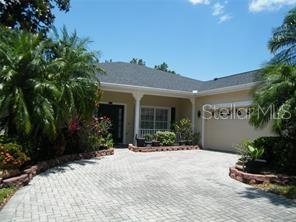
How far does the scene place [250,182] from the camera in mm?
8914

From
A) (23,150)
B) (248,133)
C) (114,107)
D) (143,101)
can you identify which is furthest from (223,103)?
(23,150)

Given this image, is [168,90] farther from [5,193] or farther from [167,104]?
[5,193]

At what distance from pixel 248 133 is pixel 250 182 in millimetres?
7055

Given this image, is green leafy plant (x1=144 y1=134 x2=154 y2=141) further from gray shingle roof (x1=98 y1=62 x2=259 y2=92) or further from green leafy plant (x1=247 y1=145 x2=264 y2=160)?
green leafy plant (x1=247 y1=145 x2=264 y2=160)

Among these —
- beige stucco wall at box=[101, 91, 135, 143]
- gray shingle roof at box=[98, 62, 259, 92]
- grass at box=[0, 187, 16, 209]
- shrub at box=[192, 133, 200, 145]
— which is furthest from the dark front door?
grass at box=[0, 187, 16, 209]

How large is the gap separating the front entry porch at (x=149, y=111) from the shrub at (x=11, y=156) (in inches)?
367

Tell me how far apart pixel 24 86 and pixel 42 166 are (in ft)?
8.70

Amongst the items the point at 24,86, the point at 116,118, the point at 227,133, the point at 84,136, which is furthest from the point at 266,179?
the point at 116,118

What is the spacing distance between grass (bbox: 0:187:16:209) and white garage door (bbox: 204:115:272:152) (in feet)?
38.1

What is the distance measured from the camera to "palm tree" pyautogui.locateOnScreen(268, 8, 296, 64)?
32.9 feet

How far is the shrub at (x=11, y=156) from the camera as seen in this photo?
26.2 ft

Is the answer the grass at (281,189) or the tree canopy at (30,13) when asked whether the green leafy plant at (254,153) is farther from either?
the tree canopy at (30,13)

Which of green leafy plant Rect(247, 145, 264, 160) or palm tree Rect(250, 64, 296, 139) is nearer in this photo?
palm tree Rect(250, 64, 296, 139)

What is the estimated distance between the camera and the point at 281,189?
8.14 meters
